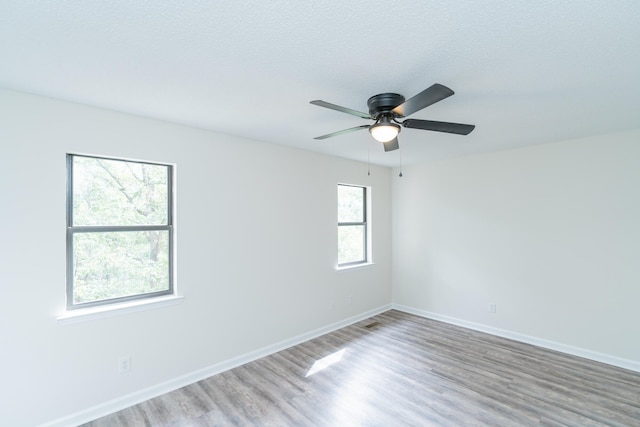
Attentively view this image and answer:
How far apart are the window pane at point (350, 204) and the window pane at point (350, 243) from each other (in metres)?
0.14

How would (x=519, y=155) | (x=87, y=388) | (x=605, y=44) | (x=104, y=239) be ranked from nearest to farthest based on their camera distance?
(x=605, y=44)
(x=87, y=388)
(x=104, y=239)
(x=519, y=155)

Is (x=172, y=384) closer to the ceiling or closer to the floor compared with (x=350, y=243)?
closer to the floor

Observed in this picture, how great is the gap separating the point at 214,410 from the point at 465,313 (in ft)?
11.3

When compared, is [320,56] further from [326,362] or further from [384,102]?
[326,362]

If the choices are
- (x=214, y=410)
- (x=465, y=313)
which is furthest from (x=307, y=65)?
(x=465, y=313)

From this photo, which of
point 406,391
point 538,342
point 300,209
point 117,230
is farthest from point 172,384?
point 538,342

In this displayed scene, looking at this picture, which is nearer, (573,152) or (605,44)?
(605,44)

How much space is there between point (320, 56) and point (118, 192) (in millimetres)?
2060

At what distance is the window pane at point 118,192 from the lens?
2.41 metres

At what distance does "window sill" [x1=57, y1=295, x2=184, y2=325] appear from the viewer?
2.26 metres

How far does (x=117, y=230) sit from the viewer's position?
251cm

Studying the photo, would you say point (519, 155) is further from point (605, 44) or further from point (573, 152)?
point (605, 44)

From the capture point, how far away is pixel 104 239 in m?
2.48

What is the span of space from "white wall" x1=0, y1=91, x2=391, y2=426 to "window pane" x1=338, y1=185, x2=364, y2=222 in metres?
0.22
